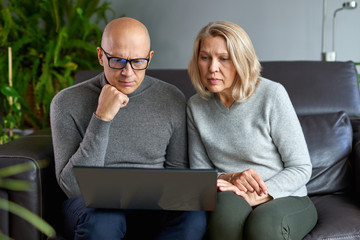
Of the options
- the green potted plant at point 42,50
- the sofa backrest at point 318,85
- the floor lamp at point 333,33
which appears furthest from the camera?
the green potted plant at point 42,50

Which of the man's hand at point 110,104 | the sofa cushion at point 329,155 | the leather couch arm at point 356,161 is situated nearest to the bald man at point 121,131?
the man's hand at point 110,104

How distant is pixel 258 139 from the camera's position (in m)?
1.41

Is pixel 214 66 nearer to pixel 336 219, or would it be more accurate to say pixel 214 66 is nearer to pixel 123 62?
pixel 123 62

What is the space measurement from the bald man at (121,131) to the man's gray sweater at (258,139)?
9cm

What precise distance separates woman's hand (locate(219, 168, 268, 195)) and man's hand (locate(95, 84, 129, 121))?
1.50ft

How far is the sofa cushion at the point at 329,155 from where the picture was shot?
160 cm

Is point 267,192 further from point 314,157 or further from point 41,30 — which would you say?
point 41,30

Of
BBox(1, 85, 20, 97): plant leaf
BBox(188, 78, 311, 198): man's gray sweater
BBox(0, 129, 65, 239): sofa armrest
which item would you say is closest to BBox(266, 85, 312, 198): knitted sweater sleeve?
BBox(188, 78, 311, 198): man's gray sweater

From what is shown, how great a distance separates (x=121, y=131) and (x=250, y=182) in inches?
19.8

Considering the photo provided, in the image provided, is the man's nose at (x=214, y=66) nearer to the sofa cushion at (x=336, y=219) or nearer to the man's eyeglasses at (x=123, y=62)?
the man's eyeglasses at (x=123, y=62)

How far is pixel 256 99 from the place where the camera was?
1.44 meters

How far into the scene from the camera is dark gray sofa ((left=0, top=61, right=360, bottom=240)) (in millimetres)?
1303

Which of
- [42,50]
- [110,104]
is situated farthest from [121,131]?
[42,50]

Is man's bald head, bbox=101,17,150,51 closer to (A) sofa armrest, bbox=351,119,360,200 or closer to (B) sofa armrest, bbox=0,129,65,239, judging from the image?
(B) sofa armrest, bbox=0,129,65,239
